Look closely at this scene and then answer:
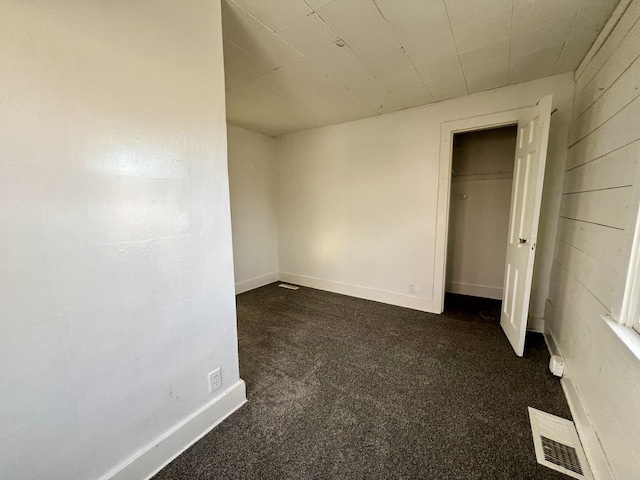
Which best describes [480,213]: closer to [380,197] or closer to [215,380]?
[380,197]

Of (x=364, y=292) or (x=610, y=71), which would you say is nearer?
(x=610, y=71)

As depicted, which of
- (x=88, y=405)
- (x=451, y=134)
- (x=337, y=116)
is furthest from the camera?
(x=337, y=116)

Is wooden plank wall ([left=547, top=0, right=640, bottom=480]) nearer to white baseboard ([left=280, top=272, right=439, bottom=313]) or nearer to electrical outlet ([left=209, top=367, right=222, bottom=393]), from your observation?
white baseboard ([left=280, top=272, right=439, bottom=313])

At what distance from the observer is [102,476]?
1.04 metres

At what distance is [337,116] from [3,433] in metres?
3.38

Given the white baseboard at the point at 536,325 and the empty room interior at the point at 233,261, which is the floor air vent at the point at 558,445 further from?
the white baseboard at the point at 536,325

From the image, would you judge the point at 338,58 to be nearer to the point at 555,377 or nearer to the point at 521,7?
the point at 521,7

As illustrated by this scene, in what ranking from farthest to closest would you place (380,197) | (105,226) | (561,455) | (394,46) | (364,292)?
(364,292)
(380,197)
(394,46)
(561,455)
(105,226)

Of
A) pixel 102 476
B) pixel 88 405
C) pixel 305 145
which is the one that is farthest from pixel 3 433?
pixel 305 145

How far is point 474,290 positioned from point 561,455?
2.55 metres

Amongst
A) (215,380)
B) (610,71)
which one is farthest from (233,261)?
(610,71)

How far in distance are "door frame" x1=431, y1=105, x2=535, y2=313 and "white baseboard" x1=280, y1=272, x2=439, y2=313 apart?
17 cm

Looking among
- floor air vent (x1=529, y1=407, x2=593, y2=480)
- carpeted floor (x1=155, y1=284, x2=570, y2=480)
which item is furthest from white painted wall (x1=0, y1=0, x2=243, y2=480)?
floor air vent (x1=529, y1=407, x2=593, y2=480)

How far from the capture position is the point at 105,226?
0.99m
